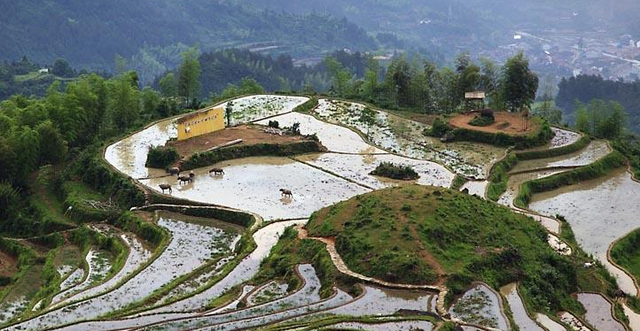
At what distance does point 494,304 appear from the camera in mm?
20359

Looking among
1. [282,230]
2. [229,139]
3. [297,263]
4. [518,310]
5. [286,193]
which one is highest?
[518,310]

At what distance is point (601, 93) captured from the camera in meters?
73.8

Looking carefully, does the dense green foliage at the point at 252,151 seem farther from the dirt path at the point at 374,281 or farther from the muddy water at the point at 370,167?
the dirt path at the point at 374,281

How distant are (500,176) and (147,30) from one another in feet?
304

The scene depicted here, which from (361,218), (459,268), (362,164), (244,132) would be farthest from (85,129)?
(459,268)

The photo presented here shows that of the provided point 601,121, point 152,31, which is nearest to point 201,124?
point 601,121

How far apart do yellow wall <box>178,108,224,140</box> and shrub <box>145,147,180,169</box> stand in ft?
9.42

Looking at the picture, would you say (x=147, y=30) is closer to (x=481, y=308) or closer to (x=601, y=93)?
(x=601, y=93)

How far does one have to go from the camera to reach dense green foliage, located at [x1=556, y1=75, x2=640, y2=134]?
225ft

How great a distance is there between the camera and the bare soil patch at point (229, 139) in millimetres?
34500

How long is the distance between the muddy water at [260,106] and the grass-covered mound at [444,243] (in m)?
15.9

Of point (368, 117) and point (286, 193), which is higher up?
point (286, 193)

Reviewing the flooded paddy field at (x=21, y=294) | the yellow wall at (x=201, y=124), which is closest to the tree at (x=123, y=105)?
the yellow wall at (x=201, y=124)

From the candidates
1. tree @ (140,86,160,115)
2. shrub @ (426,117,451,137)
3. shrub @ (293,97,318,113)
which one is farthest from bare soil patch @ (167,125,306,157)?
tree @ (140,86,160,115)
